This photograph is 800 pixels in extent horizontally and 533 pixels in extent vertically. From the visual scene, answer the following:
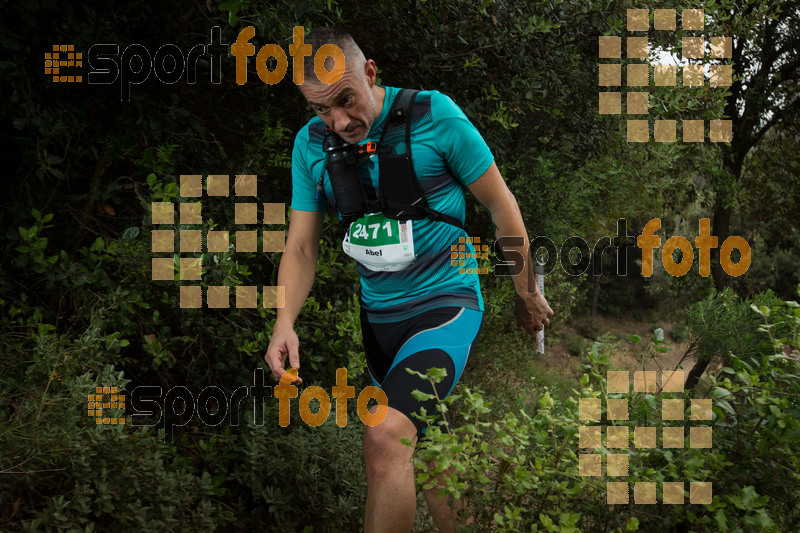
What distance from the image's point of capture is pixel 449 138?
2.73m

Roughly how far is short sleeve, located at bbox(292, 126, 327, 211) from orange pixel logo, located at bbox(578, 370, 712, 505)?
58.5 inches

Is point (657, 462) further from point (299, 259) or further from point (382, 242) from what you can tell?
point (299, 259)

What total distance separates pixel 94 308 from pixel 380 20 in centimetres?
289

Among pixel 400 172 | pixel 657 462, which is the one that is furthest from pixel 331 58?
pixel 657 462

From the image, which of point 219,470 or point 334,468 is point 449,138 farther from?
point 219,470

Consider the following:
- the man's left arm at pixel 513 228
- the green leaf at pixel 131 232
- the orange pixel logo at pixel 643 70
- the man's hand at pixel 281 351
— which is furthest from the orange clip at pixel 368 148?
the orange pixel logo at pixel 643 70

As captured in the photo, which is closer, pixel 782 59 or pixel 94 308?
pixel 94 308

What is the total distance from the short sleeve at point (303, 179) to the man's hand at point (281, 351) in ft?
1.93

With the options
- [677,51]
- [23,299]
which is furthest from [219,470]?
[677,51]

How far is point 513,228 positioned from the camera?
9.20 ft

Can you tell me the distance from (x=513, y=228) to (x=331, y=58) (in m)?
0.99

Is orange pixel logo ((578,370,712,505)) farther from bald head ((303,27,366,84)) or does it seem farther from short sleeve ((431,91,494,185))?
bald head ((303,27,366,84))

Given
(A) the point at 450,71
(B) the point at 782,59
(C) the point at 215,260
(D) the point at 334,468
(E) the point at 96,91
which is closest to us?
(C) the point at 215,260

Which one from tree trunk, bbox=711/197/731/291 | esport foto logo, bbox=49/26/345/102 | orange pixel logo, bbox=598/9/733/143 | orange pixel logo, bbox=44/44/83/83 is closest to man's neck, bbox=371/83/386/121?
esport foto logo, bbox=49/26/345/102
